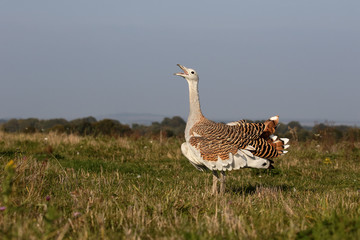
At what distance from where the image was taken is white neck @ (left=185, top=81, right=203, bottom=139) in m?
8.33

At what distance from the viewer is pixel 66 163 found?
1143 cm

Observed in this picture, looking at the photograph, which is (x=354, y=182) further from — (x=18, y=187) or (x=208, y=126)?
(x=18, y=187)

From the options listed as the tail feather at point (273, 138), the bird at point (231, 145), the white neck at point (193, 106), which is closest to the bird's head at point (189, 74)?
the white neck at point (193, 106)

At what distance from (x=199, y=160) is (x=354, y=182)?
190 inches

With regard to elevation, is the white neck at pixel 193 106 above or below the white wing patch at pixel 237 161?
above

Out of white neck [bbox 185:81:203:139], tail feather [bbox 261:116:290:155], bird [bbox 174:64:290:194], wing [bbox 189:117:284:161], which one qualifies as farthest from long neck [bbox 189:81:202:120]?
tail feather [bbox 261:116:290:155]

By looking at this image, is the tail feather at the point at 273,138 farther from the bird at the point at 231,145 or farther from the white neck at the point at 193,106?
the white neck at the point at 193,106

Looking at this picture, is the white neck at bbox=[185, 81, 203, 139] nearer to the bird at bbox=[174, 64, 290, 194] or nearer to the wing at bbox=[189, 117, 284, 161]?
the bird at bbox=[174, 64, 290, 194]

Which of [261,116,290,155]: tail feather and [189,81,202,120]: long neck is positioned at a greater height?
[189,81,202,120]: long neck

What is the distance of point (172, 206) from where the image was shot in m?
5.49

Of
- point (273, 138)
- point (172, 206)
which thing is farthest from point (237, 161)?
point (172, 206)

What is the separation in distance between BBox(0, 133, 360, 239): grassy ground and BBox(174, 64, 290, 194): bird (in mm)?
481

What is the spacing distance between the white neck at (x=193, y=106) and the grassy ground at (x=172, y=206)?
128 centimetres

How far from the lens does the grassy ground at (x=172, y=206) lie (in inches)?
161
